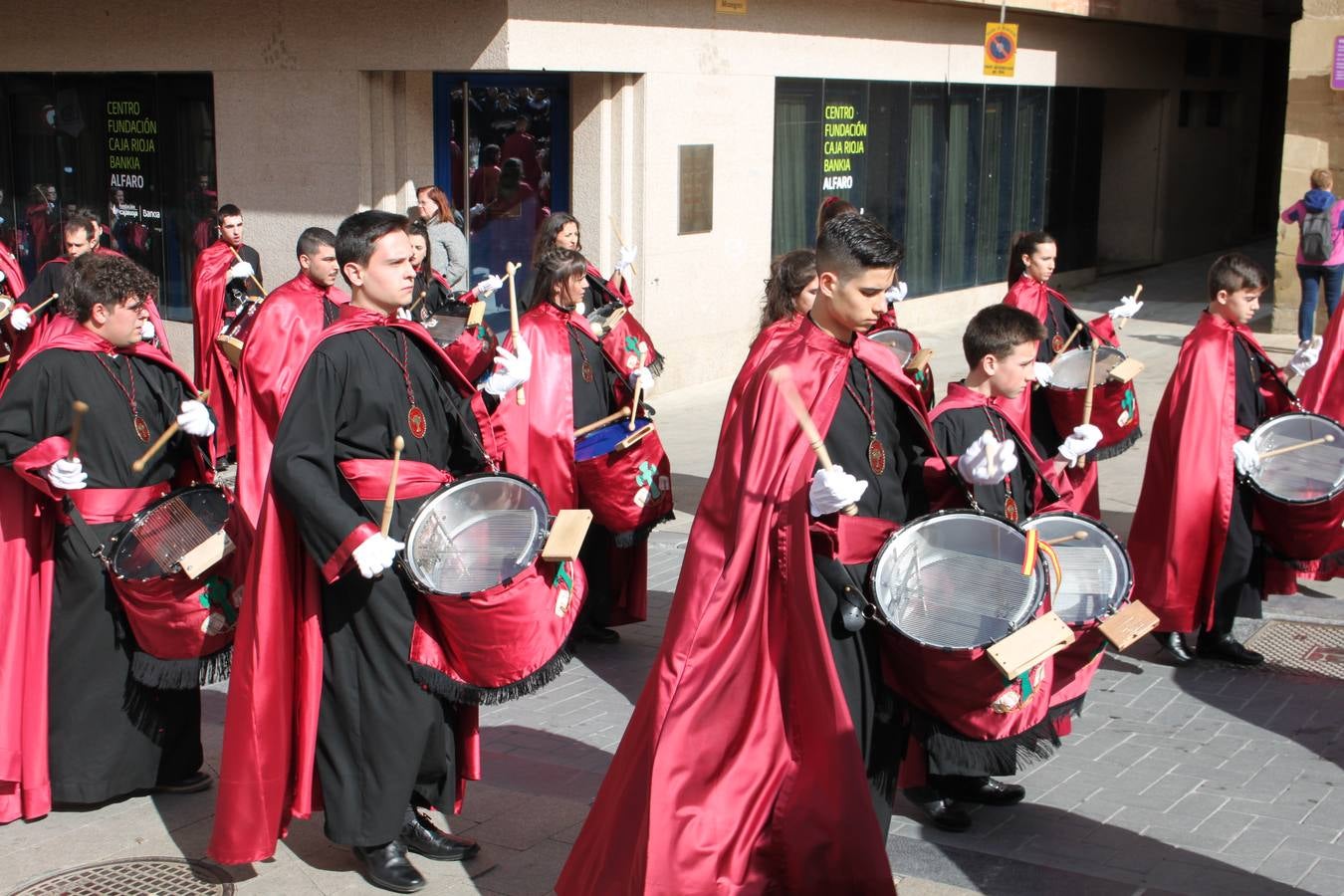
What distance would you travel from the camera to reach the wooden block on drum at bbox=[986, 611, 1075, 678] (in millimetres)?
4023

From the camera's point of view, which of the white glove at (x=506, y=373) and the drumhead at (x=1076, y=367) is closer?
the white glove at (x=506, y=373)

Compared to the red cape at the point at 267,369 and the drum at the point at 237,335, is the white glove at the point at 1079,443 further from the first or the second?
the drum at the point at 237,335

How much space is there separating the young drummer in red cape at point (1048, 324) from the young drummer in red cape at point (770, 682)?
351cm

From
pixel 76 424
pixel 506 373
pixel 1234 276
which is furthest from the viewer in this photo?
pixel 1234 276

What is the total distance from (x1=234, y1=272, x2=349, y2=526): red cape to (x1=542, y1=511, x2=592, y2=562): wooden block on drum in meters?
2.15

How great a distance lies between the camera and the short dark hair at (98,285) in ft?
17.6

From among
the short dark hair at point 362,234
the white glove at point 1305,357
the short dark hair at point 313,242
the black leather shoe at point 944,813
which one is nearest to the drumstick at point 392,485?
the short dark hair at point 362,234

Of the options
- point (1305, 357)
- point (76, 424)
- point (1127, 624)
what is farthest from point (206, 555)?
point (1305, 357)

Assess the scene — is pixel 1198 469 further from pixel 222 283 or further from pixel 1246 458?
pixel 222 283

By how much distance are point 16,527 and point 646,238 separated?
8059 millimetres

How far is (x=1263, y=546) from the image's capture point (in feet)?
23.4

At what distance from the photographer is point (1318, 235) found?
15578 millimetres

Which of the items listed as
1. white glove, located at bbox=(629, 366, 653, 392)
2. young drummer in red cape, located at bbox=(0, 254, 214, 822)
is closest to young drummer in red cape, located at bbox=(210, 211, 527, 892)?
young drummer in red cape, located at bbox=(0, 254, 214, 822)

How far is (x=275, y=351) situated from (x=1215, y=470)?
4.27 meters
